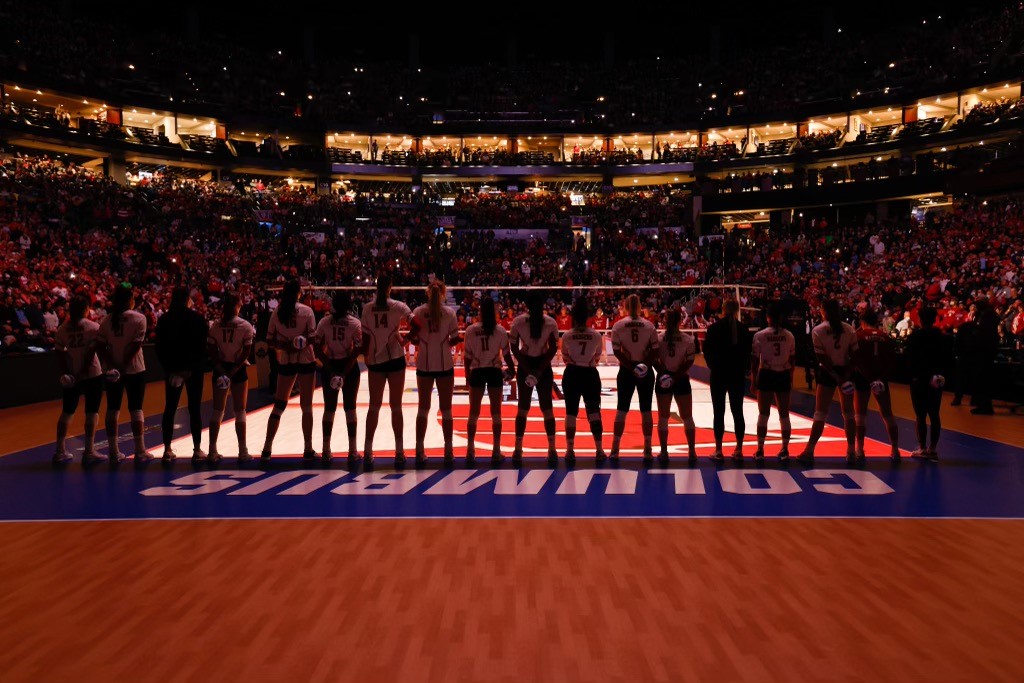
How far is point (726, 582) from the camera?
15.6 feet

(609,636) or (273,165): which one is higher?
(273,165)

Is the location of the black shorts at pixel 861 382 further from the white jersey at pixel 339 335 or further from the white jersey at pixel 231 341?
the white jersey at pixel 231 341

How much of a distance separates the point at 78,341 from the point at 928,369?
9235 mm

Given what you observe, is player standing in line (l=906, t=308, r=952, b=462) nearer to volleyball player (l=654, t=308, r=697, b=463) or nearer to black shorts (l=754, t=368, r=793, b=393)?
black shorts (l=754, t=368, r=793, b=393)

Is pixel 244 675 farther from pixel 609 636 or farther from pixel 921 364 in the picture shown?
pixel 921 364

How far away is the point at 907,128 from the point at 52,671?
1825 inches

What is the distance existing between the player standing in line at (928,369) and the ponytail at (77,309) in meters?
8.91

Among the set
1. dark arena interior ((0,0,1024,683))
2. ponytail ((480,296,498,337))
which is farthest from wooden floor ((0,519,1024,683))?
ponytail ((480,296,498,337))

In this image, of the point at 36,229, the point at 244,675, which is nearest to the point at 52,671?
the point at 244,675

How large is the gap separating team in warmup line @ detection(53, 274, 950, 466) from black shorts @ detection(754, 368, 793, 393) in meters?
0.01

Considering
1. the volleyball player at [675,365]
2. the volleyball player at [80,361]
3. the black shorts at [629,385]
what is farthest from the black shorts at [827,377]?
the volleyball player at [80,361]

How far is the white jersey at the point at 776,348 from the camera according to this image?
831cm

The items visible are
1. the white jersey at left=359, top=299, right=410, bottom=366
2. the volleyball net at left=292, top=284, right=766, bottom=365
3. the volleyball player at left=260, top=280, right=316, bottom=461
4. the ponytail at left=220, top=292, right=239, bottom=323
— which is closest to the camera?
the white jersey at left=359, top=299, right=410, bottom=366

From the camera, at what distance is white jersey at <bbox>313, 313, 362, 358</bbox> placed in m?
8.31
